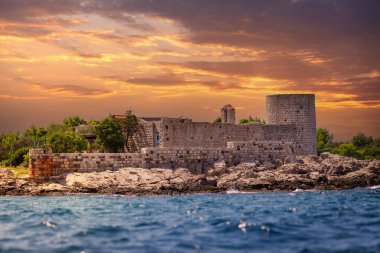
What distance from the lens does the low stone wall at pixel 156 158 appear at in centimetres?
3275

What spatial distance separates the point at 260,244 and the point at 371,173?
22.7 metres

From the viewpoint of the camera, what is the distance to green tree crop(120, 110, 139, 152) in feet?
149

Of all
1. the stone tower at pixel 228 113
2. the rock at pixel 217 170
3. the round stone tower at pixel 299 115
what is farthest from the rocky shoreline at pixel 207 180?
the stone tower at pixel 228 113

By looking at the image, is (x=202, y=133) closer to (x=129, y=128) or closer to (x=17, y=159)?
(x=129, y=128)

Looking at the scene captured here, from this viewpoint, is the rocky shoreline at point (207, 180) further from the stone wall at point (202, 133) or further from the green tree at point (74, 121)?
the green tree at point (74, 121)

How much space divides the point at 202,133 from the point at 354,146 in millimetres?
45066

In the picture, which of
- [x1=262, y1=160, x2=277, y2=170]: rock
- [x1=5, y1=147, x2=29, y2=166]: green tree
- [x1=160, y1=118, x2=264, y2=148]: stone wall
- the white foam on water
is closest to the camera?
the white foam on water

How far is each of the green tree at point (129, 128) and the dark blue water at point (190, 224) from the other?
17.5 m

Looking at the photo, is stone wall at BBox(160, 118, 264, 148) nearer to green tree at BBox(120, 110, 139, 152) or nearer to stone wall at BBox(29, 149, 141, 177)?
green tree at BBox(120, 110, 139, 152)

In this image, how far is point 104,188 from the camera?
3092 cm

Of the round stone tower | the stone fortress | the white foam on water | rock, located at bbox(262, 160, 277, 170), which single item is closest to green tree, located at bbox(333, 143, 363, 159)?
the round stone tower

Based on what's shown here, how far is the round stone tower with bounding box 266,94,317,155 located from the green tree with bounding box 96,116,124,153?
40.5 feet

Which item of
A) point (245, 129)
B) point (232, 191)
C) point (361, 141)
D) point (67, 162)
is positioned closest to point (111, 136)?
point (245, 129)

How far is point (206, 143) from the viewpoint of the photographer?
4431 centimetres
